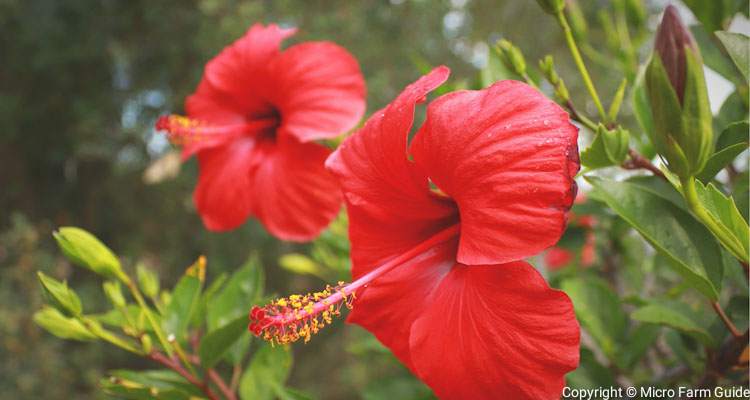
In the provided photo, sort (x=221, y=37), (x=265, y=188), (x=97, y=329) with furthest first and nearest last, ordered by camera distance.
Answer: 1. (x=221, y=37)
2. (x=265, y=188)
3. (x=97, y=329)

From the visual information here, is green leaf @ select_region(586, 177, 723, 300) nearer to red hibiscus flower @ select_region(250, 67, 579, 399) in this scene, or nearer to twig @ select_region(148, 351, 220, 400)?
red hibiscus flower @ select_region(250, 67, 579, 399)

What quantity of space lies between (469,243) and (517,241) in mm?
44

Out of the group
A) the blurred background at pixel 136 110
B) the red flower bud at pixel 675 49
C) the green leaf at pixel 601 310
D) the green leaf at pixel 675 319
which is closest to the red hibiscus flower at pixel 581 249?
the green leaf at pixel 601 310

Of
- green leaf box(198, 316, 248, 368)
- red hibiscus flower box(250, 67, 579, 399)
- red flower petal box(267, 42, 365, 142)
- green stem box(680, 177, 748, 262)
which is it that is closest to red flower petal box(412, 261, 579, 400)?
red hibiscus flower box(250, 67, 579, 399)

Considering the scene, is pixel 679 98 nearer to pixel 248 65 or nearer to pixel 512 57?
pixel 512 57

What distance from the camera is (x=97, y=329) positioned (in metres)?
0.63

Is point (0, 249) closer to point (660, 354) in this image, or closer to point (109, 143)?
point (109, 143)

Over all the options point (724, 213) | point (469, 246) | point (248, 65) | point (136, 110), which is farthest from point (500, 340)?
point (136, 110)

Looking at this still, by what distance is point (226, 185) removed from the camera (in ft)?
2.73

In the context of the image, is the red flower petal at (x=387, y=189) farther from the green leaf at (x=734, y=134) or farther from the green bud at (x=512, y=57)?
the green leaf at (x=734, y=134)

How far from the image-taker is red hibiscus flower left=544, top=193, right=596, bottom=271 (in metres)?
0.91

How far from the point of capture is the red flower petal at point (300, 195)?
0.75 metres

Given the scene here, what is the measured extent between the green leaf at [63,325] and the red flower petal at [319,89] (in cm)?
30

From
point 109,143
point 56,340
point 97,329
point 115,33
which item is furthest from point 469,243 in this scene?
point 115,33
